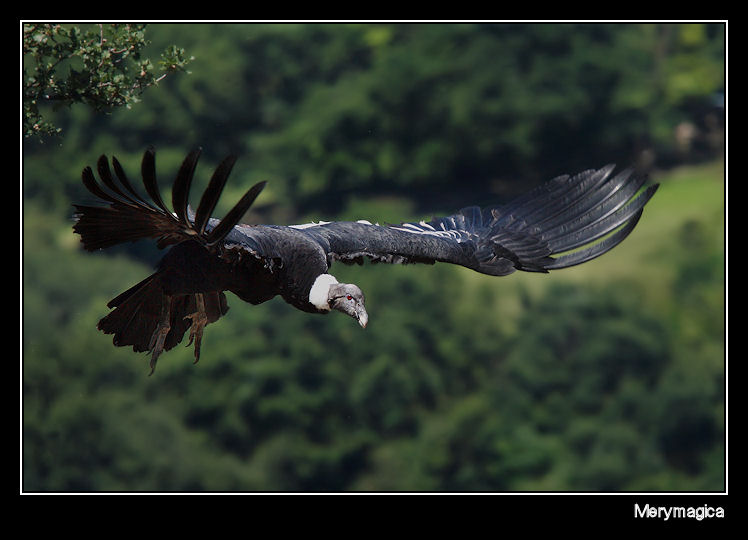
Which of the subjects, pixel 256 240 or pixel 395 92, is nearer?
pixel 256 240

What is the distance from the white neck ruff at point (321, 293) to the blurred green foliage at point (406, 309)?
2222 centimetres

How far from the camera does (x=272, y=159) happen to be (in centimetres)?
3722

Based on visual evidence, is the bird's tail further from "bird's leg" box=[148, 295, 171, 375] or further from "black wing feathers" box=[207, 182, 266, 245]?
"black wing feathers" box=[207, 182, 266, 245]

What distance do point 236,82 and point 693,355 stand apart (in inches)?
636

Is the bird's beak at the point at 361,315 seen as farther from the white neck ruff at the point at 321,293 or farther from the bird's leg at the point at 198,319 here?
the bird's leg at the point at 198,319

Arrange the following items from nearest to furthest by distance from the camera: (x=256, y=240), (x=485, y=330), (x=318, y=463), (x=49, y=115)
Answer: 1. (x=256, y=240)
2. (x=49, y=115)
3. (x=318, y=463)
4. (x=485, y=330)

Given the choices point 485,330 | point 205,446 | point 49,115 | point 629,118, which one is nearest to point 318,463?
point 205,446

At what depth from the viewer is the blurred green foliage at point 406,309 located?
33.1 metres

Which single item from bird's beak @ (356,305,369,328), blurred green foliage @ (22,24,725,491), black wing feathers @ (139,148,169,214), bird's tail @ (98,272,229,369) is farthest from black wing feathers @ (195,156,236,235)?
blurred green foliage @ (22,24,725,491)

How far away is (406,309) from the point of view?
36.2 m

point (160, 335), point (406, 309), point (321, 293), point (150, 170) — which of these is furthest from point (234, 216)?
point (406, 309)

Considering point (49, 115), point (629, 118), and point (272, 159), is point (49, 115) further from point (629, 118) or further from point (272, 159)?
point (629, 118)

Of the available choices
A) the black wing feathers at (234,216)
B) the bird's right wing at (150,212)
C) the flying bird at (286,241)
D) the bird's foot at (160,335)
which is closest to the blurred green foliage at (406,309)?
the flying bird at (286,241)

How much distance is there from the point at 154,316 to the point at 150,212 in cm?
172
